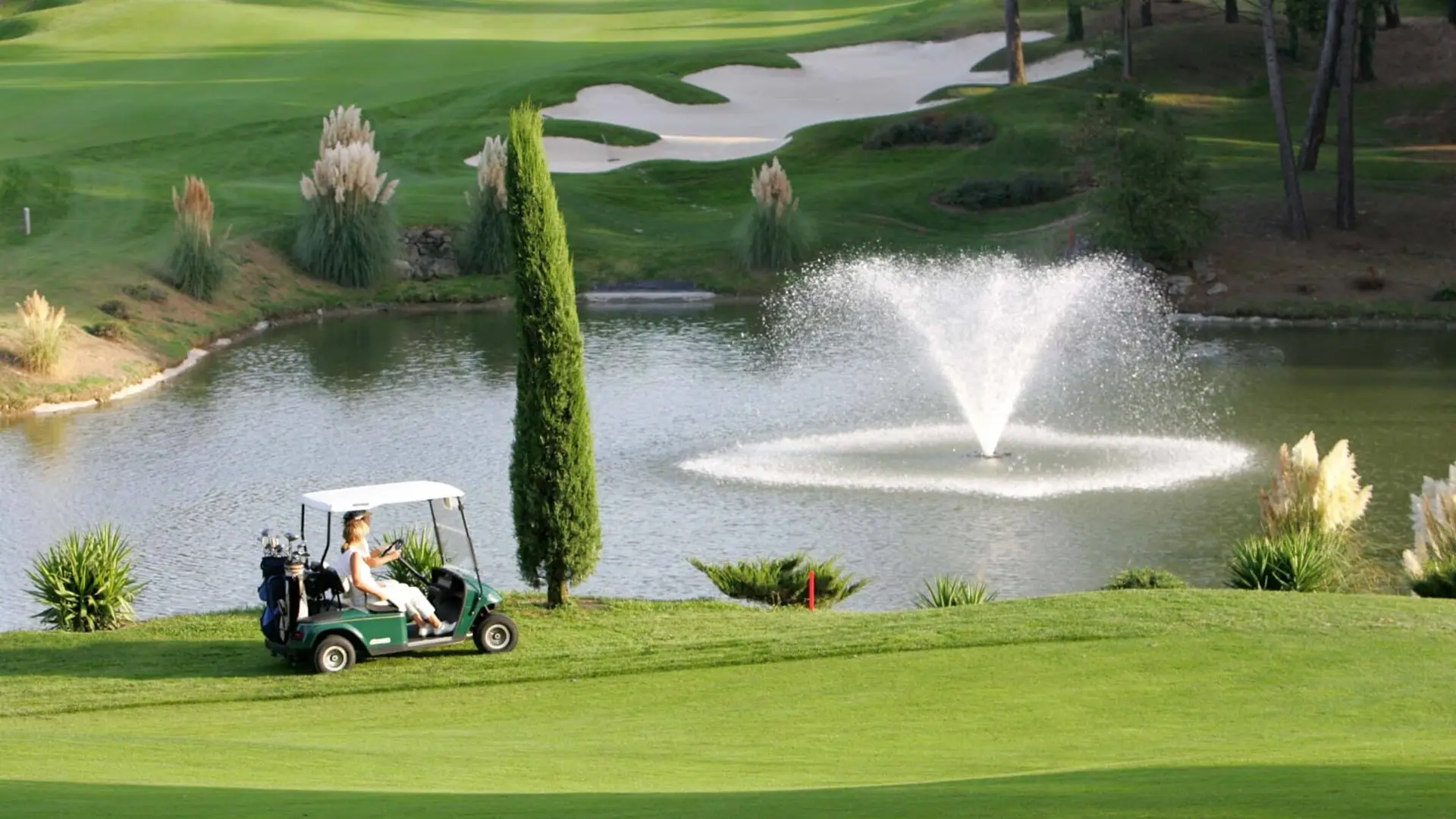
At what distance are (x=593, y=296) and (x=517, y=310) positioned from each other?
28.1m

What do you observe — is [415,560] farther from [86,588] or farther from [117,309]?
[117,309]

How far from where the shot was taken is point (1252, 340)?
132 feet

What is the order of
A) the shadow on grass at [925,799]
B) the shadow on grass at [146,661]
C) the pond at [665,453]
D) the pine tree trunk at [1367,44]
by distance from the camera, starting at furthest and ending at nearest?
1. the pine tree trunk at [1367,44]
2. the pond at [665,453]
3. the shadow on grass at [146,661]
4. the shadow on grass at [925,799]

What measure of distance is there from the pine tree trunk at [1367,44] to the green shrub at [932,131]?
12.1 meters

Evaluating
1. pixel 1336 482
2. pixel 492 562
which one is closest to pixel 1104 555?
pixel 1336 482

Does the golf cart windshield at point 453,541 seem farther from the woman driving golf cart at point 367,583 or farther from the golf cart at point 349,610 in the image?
the woman driving golf cart at point 367,583

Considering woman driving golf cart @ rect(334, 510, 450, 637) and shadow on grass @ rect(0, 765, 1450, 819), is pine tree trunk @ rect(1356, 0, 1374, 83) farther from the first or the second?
shadow on grass @ rect(0, 765, 1450, 819)

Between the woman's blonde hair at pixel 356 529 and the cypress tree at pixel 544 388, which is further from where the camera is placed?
the cypress tree at pixel 544 388

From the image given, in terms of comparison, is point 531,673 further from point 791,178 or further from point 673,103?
point 673,103

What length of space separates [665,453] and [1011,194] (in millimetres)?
25179

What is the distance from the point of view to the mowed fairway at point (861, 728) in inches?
378

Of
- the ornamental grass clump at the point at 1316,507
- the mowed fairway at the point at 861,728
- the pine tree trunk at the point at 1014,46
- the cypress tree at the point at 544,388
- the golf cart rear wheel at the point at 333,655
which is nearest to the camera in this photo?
the mowed fairway at the point at 861,728

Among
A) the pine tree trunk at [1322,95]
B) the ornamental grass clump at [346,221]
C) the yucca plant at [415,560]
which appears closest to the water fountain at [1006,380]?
the yucca plant at [415,560]

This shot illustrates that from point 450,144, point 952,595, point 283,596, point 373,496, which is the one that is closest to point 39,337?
point 373,496
